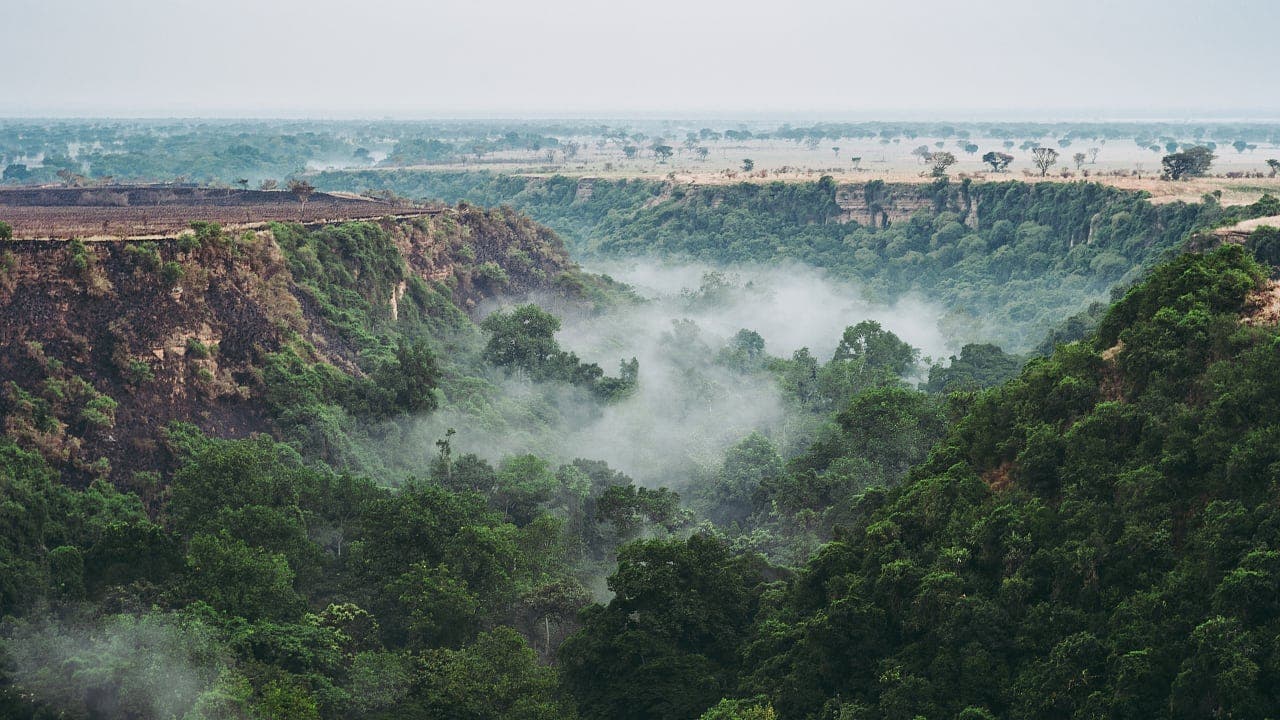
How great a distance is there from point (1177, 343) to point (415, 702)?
23644 mm

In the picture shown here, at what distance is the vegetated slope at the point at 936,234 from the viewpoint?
102812 mm

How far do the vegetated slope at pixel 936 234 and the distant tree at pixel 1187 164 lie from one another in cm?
1073

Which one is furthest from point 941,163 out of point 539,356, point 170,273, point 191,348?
point 191,348

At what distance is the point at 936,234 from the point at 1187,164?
26685mm

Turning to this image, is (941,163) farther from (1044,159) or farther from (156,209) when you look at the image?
(156,209)

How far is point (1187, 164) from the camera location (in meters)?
123

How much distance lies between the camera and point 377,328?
70.2 meters

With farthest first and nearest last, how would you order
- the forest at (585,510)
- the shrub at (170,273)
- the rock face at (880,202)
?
the rock face at (880,202), the shrub at (170,273), the forest at (585,510)

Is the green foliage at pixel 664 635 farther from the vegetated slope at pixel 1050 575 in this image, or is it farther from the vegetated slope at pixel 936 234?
the vegetated slope at pixel 936 234

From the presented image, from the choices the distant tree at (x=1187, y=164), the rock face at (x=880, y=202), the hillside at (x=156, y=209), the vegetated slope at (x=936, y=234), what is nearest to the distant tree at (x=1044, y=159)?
the rock face at (x=880, y=202)

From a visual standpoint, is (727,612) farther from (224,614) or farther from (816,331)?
(816,331)

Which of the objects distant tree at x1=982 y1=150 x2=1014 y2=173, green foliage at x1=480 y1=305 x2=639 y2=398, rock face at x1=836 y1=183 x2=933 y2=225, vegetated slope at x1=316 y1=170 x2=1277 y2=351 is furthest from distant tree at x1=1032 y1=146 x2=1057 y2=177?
green foliage at x1=480 y1=305 x2=639 y2=398

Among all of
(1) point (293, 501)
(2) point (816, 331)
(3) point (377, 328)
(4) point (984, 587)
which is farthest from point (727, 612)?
(2) point (816, 331)

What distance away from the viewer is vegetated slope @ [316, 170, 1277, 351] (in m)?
103
